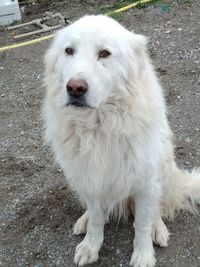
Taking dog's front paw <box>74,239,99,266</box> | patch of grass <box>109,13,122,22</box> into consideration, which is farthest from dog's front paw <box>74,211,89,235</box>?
patch of grass <box>109,13,122,22</box>

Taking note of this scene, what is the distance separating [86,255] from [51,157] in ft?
3.98

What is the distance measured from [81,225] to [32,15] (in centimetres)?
462

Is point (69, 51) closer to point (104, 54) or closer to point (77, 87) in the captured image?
point (104, 54)

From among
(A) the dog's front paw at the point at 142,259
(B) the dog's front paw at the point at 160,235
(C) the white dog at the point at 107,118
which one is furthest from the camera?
(B) the dog's front paw at the point at 160,235

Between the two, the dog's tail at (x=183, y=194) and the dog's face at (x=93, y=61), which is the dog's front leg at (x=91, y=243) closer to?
the dog's tail at (x=183, y=194)

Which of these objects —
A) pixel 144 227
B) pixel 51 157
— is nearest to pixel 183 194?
pixel 144 227

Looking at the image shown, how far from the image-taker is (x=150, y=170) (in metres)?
2.73

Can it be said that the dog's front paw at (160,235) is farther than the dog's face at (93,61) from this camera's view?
Yes

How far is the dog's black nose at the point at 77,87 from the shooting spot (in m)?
2.34

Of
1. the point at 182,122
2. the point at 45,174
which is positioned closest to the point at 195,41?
the point at 182,122

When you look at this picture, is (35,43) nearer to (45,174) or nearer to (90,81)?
(45,174)

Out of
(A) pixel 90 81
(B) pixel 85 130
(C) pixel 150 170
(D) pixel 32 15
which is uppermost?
(A) pixel 90 81

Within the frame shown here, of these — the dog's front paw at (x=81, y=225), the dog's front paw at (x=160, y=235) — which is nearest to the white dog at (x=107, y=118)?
the dog's front paw at (x=160, y=235)

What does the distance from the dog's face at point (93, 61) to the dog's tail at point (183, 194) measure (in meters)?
0.99
